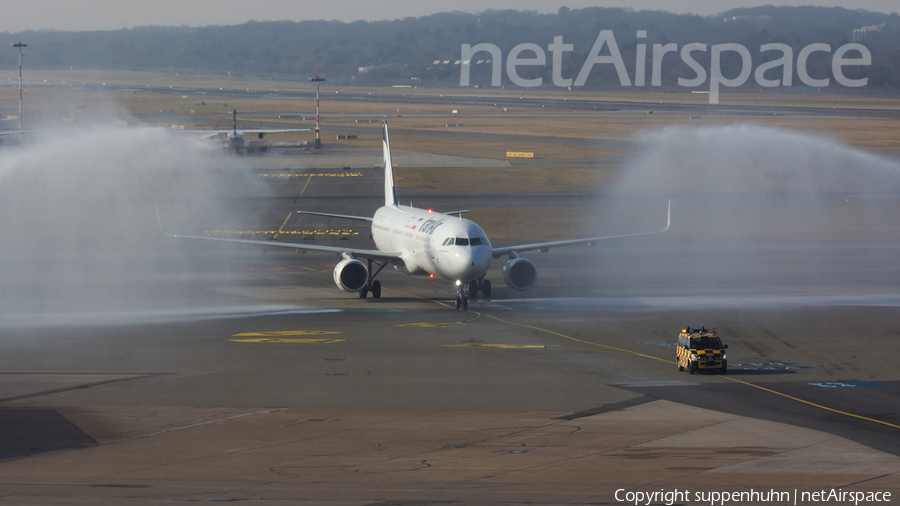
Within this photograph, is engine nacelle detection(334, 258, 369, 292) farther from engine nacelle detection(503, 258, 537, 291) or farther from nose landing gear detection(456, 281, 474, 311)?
engine nacelle detection(503, 258, 537, 291)

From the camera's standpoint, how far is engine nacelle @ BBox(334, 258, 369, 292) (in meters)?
51.9

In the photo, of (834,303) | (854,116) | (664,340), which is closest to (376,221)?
(664,340)

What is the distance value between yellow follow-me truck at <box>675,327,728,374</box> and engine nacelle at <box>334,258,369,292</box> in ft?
71.9

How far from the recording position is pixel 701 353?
Answer: 3462 cm

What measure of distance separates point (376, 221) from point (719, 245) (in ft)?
99.9

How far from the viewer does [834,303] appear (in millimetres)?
51094

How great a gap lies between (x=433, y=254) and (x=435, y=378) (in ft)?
53.6

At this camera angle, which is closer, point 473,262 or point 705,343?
point 705,343

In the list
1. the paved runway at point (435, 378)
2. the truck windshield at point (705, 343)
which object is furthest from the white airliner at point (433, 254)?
the truck windshield at point (705, 343)

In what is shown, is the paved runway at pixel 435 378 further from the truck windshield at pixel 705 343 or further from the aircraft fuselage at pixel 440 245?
the aircraft fuselage at pixel 440 245

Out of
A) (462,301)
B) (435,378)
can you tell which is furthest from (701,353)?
(462,301)

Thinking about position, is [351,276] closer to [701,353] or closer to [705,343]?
[705,343]

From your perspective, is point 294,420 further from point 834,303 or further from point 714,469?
point 834,303

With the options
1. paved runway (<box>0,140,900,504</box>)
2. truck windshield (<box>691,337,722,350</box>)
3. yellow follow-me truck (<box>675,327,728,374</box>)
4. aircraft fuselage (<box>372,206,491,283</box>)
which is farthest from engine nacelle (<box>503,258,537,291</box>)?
truck windshield (<box>691,337,722,350</box>)
